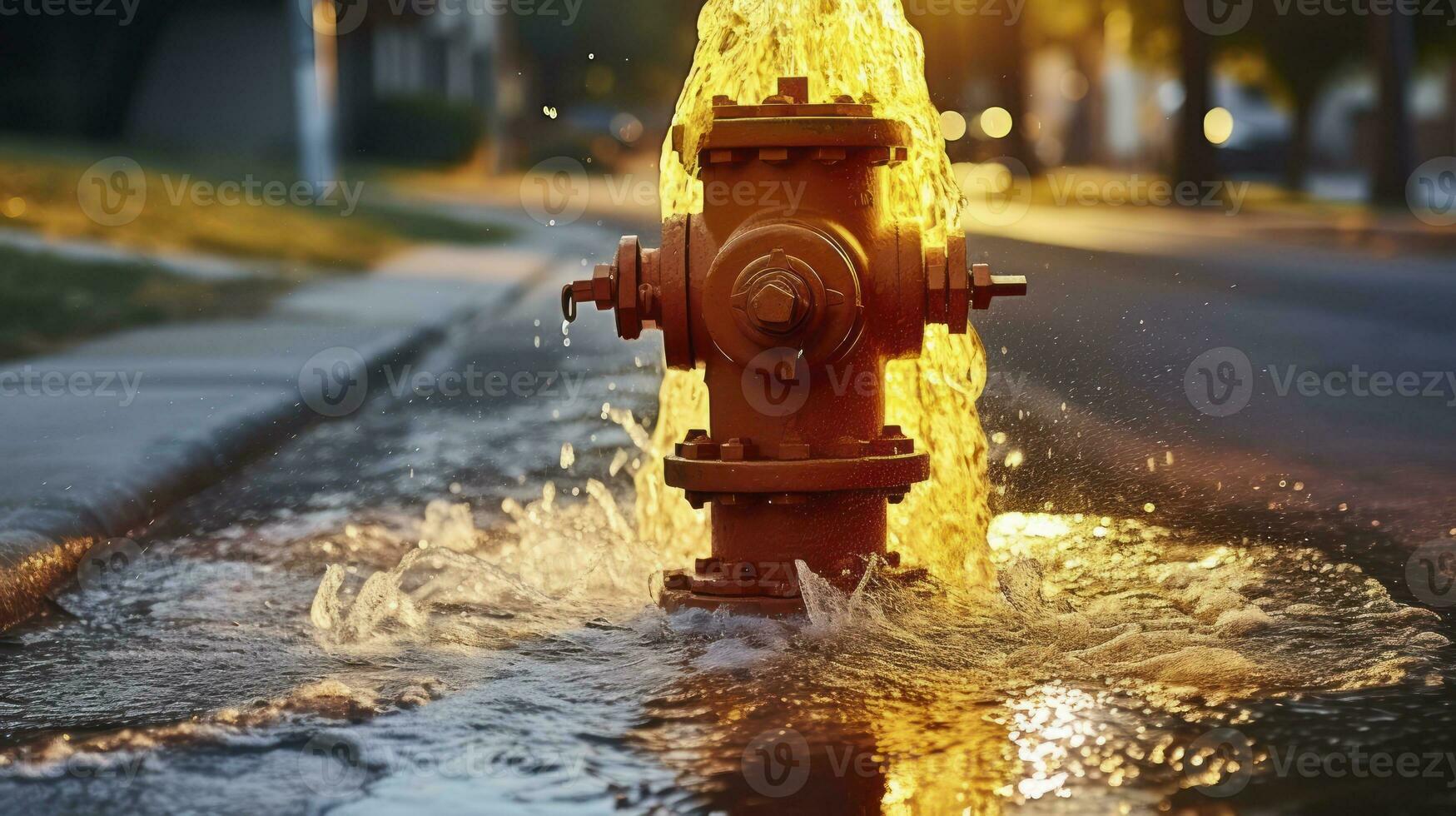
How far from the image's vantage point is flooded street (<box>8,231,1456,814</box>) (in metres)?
2.86

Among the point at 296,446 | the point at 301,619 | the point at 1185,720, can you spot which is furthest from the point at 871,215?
the point at 296,446

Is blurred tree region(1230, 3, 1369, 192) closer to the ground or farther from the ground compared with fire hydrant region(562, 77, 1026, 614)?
farther from the ground

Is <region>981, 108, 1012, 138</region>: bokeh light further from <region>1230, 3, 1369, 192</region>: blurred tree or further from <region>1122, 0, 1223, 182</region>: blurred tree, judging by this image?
<region>1122, 0, 1223, 182</region>: blurred tree

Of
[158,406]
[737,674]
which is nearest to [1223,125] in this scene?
[158,406]

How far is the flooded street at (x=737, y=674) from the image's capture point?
286 cm

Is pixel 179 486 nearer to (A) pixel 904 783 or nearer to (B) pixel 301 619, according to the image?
(B) pixel 301 619

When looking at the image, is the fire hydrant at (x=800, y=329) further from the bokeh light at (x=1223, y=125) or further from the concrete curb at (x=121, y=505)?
the bokeh light at (x=1223, y=125)

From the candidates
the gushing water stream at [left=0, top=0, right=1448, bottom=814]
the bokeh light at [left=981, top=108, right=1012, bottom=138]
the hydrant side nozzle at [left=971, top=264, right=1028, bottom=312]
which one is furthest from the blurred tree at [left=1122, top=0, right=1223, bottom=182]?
the hydrant side nozzle at [left=971, top=264, right=1028, bottom=312]

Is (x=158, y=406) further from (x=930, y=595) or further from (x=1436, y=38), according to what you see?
(x=1436, y=38)

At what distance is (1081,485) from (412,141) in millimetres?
42390

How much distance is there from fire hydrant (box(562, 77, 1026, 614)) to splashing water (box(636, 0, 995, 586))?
0.66 metres

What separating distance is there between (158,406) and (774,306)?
4.65 m

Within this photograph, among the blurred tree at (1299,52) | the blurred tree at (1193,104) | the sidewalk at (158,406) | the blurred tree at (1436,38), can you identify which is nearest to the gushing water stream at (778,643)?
the sidewalk at (158,406)

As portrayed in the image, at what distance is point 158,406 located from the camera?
7.70 meters
